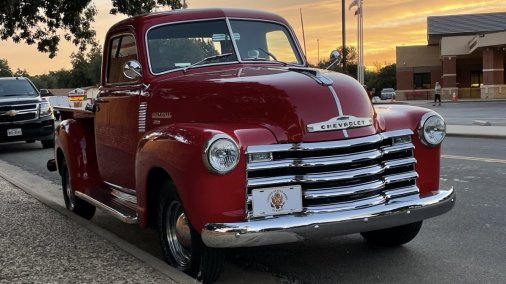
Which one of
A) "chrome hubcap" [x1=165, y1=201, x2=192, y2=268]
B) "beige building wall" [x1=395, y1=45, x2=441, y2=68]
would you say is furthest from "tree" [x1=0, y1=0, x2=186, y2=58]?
"beige building wall" [x1=395, y1=45, x2=441, y2=68]

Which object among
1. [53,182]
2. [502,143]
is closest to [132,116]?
[53,182]

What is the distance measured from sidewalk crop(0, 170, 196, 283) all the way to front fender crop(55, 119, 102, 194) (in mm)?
404

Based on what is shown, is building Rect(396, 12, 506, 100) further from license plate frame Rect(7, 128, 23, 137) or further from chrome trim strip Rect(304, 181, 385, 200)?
chrome trim strip Rect(304, 181, 385, 200)

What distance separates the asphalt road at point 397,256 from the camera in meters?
4.59

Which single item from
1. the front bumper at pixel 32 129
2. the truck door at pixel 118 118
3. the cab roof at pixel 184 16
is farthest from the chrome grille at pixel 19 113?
the cab roof at pixel 184 16

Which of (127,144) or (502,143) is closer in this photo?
(127,144)

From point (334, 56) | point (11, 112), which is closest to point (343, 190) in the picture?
point (334, 56)

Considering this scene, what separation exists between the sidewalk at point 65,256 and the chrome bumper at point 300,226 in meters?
0.49

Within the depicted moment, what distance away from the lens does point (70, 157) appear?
6637 mm

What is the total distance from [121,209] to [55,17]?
5208 mm

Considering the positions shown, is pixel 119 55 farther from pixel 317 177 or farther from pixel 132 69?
pixel 317 177

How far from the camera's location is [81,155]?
6621 millimetres

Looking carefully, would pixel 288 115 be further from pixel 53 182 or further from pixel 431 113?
pixel 53 182

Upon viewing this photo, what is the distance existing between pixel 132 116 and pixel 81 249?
125cm
